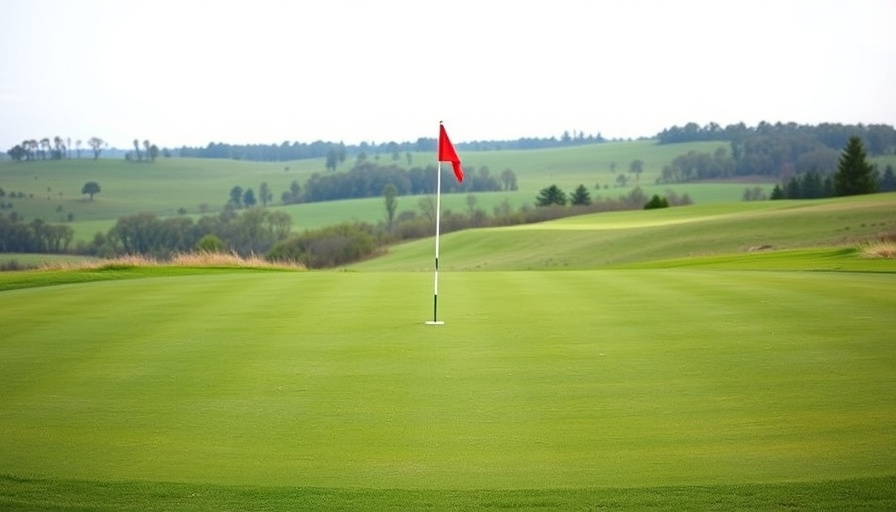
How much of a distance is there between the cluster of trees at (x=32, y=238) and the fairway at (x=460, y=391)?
2331 inches

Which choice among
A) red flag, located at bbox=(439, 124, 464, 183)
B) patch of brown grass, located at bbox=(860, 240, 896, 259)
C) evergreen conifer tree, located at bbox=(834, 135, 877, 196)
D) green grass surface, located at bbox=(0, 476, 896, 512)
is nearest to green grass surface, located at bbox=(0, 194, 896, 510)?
green grass surface, located at bbox=(0, 476, 896, 512)

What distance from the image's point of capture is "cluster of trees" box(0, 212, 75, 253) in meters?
69.2

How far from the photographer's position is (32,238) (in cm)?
7138

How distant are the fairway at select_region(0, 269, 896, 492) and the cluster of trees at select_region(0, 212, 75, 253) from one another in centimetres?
5922

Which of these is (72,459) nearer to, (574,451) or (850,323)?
(574,451)

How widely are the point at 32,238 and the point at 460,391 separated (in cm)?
6950

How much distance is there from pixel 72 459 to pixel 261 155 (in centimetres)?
19623

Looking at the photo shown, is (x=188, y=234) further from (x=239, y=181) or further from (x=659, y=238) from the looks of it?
(x=239, y=181)

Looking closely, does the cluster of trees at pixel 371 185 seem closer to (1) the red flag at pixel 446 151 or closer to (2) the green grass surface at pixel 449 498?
(1) the red flag at pixel 446 151

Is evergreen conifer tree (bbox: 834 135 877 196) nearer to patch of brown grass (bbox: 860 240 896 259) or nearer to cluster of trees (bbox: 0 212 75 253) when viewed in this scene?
patch of brown grass (bbox: 860 240 896 259)

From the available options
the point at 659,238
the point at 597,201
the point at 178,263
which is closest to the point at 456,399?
the point at 178,263

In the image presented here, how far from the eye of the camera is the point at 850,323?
12.2m

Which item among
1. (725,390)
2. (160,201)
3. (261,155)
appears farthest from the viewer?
(261,155)

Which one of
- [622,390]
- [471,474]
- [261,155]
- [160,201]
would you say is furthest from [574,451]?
[261,155]
